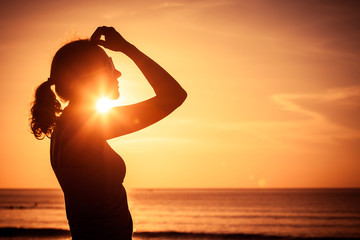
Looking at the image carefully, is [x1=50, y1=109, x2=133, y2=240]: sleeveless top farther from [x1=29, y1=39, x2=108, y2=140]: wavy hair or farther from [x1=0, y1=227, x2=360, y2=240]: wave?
[x1=0, y1=227, x2=360, y2=240]: wave

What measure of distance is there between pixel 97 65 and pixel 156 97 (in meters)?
0.27

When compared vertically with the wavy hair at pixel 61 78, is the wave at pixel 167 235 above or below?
below

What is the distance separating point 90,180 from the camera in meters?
1.35

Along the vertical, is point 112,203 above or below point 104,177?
below

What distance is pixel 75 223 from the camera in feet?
4.74

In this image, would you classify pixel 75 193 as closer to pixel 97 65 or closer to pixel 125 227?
pixel 125 227

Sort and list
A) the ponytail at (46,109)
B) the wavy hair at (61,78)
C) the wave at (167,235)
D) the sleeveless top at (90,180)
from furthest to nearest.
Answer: the wave at (167,235) → the ponytail at (46,109) → the wavy hair at (61,78) → the sleeveless top at (90,180)

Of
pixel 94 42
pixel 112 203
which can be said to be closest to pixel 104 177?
pixel 112 203

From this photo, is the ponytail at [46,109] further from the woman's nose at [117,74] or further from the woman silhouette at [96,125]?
the woman's nose at [117,74]

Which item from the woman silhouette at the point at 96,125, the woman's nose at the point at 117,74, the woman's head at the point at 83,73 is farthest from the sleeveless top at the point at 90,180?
the woman's nose at the point at 117,74

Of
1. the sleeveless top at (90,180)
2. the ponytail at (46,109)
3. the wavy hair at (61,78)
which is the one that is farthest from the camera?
the ponytail at (46,109)

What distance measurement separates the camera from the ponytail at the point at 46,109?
1612 mm

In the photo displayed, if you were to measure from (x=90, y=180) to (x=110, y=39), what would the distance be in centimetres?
59

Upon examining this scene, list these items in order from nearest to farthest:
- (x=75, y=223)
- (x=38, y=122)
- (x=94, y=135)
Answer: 1. (x=94, y=135)
2. (x=75, y=223)
3. (x=38, y=122)
